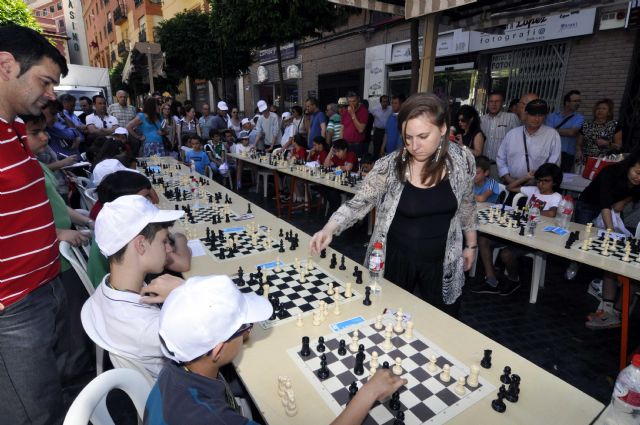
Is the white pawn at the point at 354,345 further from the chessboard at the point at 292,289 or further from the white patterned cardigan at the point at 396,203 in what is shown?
the white patterned cardigan at the point at 396,203

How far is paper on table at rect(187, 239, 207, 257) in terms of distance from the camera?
3.12 meters

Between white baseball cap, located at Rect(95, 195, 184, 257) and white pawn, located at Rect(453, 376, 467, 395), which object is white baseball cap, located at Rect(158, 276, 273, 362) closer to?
white baseball cap, located at Rect(95, 195, 184, 257)

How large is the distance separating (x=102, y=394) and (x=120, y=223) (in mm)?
890

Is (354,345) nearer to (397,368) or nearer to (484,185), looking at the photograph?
(397,368)

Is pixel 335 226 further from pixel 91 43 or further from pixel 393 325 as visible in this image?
pixel 91 43

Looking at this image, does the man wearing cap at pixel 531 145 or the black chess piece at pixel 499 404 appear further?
the man wearing cap at pixel 531 145

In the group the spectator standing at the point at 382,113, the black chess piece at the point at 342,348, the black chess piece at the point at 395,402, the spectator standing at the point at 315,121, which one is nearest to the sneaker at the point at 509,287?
the black chess piece at the point at 342,348

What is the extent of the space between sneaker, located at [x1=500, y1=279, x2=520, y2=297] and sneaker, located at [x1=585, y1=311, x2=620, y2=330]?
879mm

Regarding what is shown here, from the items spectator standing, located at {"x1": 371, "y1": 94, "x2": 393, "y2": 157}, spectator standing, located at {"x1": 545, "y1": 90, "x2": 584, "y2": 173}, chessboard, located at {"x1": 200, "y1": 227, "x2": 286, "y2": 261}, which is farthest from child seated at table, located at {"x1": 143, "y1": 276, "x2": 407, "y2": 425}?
spectator standing, located at {"x1": 371, "y1": 94, "x2": 393, "y2": 157}

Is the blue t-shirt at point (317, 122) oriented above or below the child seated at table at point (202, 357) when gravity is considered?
above

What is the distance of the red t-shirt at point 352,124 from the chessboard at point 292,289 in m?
5.98

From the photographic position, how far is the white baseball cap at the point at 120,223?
1920 mm

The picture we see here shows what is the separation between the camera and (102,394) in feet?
4.51

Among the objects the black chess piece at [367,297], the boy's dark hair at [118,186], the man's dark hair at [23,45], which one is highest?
the man's dark hair at [23,45]
